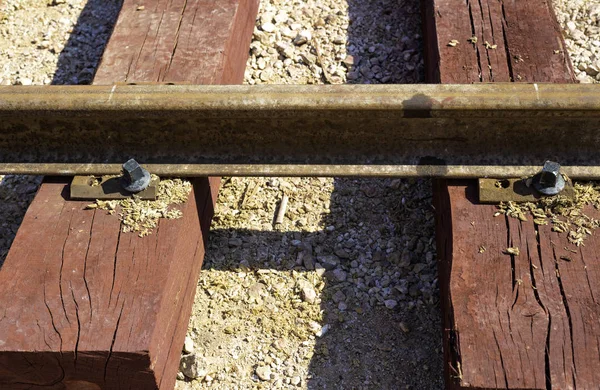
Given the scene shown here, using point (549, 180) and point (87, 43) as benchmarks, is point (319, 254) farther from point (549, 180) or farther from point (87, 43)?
point (87, 43)

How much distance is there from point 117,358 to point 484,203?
5.85 ft

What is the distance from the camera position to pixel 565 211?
10.3 feet

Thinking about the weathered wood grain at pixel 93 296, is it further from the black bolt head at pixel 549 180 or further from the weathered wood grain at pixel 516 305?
the black bolt head at pixel 549 180

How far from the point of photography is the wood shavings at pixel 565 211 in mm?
3092

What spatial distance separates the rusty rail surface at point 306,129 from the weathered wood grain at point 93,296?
9.4 inches

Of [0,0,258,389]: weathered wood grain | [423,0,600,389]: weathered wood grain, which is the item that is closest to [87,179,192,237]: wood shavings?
[0,0,258,389]: weathered wood grain

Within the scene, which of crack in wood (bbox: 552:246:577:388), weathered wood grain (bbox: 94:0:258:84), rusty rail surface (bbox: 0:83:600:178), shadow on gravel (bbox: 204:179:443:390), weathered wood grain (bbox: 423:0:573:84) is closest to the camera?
crack in wood (bbox: 552:246:577:388)

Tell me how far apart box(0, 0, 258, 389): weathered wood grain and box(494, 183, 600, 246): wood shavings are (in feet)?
5.00

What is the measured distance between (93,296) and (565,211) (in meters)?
2.15

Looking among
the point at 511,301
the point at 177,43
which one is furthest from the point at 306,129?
the point at 511,301

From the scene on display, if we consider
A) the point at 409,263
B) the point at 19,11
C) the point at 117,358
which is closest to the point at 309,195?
the point at 409,263

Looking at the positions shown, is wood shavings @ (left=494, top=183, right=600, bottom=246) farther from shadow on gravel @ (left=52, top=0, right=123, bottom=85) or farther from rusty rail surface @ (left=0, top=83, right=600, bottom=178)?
shadow on gravel @ (left=52, top=0, right=123, bottom=85)

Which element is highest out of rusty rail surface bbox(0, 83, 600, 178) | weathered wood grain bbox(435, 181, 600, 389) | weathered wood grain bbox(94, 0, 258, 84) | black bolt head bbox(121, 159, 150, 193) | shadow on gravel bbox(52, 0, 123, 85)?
shadow on gravel bbox(52, 0, 123, 85)

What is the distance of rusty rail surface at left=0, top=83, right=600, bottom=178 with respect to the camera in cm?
325
